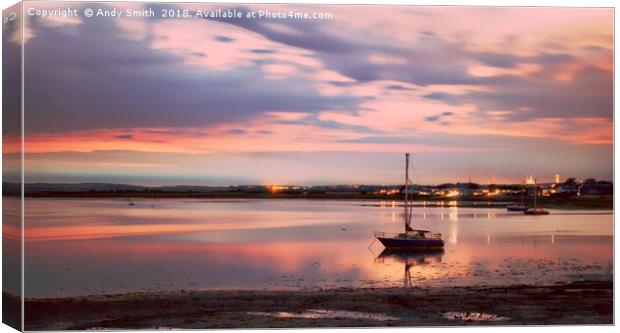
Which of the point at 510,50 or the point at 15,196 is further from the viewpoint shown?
the point at 510,50

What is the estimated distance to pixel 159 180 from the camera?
1162 centimetres

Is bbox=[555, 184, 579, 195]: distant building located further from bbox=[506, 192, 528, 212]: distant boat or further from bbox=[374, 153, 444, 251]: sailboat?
bbox=[374, 153, 444, 251]: sailboat

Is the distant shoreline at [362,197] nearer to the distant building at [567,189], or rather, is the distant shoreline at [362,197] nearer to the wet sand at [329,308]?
the distant building at [567,189]

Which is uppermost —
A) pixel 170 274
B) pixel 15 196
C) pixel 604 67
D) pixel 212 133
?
pixel 604 67

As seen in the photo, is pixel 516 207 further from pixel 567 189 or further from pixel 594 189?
pixel 594 189

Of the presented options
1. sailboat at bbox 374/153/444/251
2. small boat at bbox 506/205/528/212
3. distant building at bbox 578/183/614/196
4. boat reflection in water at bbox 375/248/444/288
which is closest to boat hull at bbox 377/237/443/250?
sailboat at bbox 374/153/444/251

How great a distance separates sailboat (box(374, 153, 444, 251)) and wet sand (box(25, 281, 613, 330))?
150 centimetres

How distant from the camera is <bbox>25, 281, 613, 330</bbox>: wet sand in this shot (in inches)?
432

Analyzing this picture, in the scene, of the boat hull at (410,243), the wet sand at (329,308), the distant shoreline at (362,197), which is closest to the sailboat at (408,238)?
the boat hull at (410,243)

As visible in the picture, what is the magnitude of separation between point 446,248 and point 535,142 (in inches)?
67.3

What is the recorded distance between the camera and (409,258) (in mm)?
13711

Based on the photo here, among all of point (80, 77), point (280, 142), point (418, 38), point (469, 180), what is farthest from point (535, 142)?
point (80, 77)

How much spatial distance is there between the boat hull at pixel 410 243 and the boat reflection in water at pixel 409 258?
118mm

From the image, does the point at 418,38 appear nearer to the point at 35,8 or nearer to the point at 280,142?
the point at 280,142
